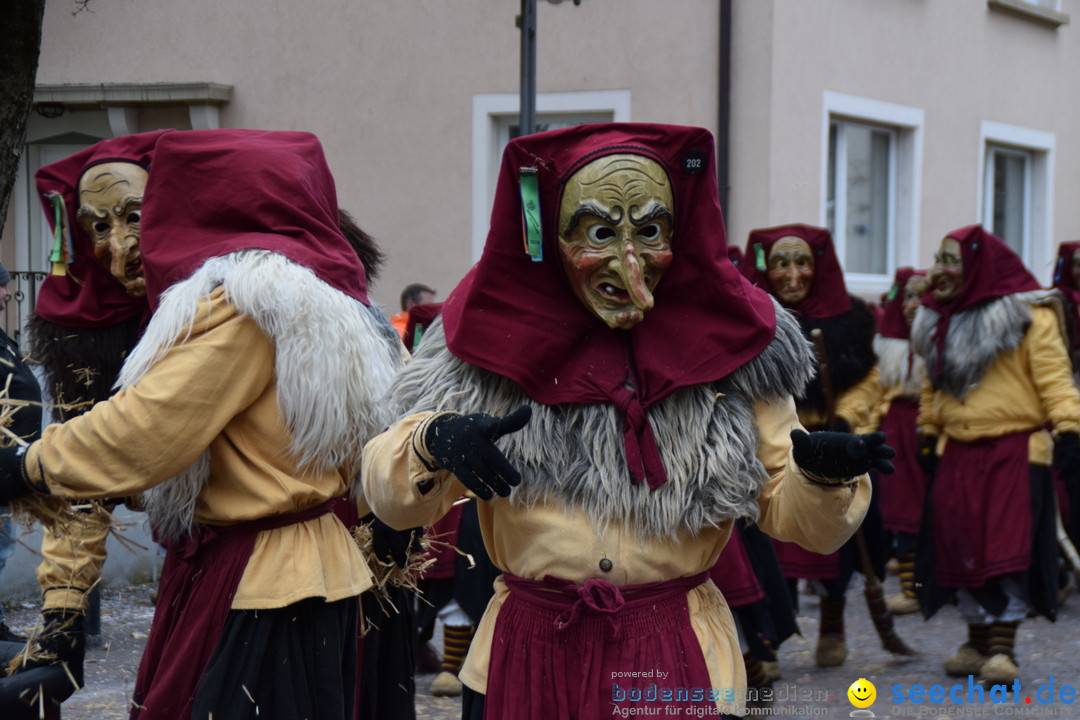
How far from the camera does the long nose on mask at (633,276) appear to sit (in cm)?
254

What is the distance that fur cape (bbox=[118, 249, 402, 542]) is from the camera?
114 inches

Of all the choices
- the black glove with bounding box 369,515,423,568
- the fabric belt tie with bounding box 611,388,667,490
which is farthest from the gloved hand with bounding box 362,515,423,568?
the fabric belt tie with bounding box 611,388,667,490

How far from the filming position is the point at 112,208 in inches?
144

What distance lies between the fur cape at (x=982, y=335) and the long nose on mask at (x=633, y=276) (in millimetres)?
3815

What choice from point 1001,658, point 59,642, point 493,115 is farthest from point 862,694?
point 493,115

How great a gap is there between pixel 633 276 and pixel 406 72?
29.2 ft

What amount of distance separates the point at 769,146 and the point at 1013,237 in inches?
199

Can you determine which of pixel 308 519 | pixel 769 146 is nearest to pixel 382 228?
pixel 769 146

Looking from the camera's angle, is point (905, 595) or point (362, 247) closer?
point (362, 247)

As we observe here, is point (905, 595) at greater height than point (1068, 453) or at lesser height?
lesser

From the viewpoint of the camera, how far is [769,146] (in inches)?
396

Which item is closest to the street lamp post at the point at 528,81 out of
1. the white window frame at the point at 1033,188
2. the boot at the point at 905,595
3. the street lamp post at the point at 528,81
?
the street lamp post at the point at 528,81

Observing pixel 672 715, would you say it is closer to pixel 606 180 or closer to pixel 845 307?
pixel 606 180

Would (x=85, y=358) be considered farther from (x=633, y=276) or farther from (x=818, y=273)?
(x=818, y=273)
